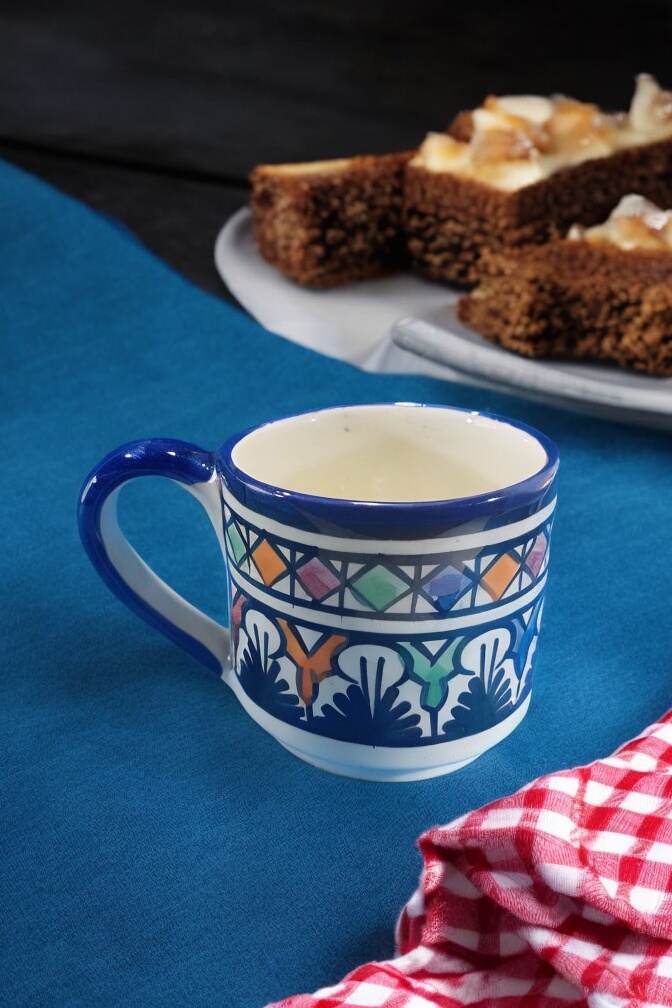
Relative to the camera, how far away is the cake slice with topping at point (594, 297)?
2.59ft

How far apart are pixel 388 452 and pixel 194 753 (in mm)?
139

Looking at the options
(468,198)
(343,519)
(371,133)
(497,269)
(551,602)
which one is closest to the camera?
(343,519)

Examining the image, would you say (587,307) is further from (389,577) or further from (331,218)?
(389,577)

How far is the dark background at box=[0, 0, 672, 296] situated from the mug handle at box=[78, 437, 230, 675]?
2.45 feet

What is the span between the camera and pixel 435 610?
0.37m

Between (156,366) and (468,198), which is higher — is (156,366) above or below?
below

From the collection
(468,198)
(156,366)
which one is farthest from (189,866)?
(468,198)

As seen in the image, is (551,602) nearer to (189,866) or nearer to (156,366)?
(189,866)

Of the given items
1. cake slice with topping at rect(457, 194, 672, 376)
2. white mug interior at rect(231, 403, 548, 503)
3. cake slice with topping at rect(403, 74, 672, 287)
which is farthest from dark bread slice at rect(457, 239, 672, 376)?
white mug interior at rect(231, 403, 548, 503)

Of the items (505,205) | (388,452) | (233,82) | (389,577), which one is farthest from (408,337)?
(233,82)

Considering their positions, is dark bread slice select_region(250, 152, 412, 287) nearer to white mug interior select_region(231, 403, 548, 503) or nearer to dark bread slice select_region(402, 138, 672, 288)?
dark bread slice select_region(402, 138, 672, 288)

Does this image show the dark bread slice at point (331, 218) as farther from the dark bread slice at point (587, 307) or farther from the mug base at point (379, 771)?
the mug base at point (379, 771)

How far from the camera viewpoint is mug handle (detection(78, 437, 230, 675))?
413mm

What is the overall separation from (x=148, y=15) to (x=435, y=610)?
111 cm
